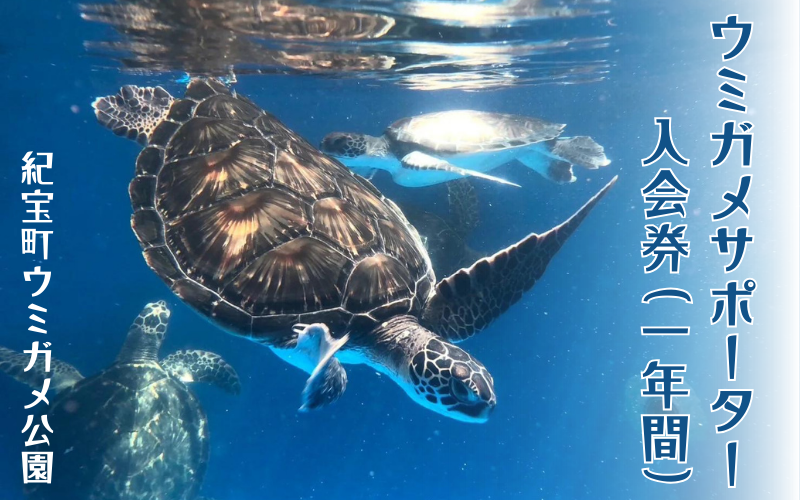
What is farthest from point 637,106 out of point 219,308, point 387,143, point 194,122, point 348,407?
point 219,308

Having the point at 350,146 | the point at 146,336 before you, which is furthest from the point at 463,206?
the point at 146,336

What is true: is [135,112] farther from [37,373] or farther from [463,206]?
[463,206]

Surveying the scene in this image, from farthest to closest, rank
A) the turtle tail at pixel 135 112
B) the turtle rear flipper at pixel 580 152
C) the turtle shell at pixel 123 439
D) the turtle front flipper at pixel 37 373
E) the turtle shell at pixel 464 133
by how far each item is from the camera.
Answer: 1. the turtle rear flipper at pixel 580 152
2. the turtle shell at pixel 464 133
3. the turtle front flipper at pixel 37 373
4. the turtle shell at pixel 123 439
5. the turtle tail at pixel 135 112

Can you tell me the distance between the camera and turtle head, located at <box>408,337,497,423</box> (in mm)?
3189

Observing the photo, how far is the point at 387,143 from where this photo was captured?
8.04 metres

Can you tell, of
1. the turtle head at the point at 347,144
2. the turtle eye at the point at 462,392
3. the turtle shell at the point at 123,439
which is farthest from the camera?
the turtle head at the point at 347,144

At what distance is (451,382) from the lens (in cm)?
326

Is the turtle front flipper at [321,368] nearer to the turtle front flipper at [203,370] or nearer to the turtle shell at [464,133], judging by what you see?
the turtle front flipper at [203,370]

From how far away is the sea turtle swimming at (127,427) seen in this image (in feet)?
18.3

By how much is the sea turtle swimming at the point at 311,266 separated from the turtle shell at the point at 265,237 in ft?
0.03

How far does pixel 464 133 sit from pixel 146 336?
19.8ft

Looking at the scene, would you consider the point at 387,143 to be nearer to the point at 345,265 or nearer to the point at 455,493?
the point at 345,265

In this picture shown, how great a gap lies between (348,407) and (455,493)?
275 cm

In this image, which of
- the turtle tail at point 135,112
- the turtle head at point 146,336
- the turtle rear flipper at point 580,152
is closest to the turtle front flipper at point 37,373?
the turtle head at point 146,336
